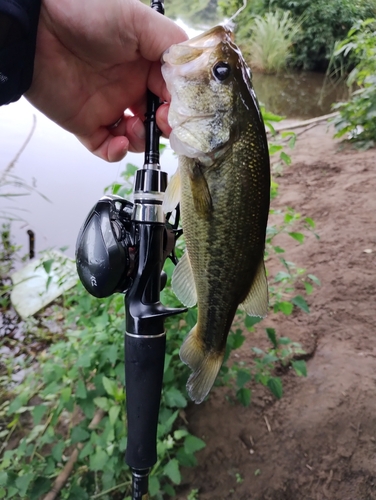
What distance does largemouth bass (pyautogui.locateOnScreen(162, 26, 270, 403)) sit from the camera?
1274 millimetres

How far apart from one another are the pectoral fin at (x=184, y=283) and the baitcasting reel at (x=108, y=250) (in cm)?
16

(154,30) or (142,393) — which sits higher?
(154,30)

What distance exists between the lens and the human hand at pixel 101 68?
4.75 feet

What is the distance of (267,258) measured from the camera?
3.86 metres

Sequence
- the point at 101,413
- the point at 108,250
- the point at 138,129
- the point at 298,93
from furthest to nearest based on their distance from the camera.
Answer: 1. the point at 298,93
2. the point at 101,413
3. the point at 138,129
4. the point at 108,250

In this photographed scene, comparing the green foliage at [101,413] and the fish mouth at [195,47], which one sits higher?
the fish mouth at [195,47]

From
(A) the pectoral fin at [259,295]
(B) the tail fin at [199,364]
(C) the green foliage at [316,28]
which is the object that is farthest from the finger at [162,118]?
(C) the green foliage at [316,28]

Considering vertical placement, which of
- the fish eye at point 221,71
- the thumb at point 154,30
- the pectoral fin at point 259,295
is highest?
the thumb at point 154,30

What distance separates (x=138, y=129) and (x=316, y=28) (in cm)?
1300

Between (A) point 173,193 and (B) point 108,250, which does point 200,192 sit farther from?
(B) point 108,250

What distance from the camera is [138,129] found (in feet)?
6.21

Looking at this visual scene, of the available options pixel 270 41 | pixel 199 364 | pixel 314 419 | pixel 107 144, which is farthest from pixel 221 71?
pixel 270 41

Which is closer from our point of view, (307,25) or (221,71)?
(221,71)

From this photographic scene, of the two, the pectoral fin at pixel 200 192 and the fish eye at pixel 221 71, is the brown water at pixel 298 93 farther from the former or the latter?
the pectoral fin at pixel 200 192
